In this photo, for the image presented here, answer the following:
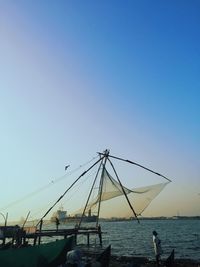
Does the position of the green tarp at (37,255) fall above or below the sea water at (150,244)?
below

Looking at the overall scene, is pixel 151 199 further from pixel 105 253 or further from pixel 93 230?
pixel 93 230

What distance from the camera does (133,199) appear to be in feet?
79.4

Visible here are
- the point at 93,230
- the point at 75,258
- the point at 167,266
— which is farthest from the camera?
the point at 93,230

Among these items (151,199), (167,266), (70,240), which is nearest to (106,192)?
(151,199)

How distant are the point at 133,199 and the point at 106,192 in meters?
1.95

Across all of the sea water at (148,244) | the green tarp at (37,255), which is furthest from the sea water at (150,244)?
the green tarp at (37,255)

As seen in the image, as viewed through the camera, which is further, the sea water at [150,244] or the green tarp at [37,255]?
the sea water at [150,244]

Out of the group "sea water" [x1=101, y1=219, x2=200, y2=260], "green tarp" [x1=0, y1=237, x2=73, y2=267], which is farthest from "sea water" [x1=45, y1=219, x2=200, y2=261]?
"green tarp" [x1=0, y1=237, x2=73, y2=267]

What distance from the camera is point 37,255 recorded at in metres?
15.3

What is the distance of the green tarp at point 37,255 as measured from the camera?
14375 millimetres

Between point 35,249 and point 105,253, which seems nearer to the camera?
point 35,249

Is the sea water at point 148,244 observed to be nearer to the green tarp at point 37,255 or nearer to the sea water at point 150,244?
the sea water at point 150,244

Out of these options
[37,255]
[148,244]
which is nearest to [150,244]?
[148,244]

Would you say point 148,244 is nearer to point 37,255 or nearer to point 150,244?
point 150,244
